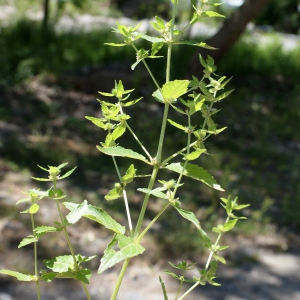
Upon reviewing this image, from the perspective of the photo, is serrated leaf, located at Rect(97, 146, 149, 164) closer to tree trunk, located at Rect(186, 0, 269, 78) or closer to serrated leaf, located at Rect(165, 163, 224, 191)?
serrated leaf, located at Rect(165, 163, 224, 191)

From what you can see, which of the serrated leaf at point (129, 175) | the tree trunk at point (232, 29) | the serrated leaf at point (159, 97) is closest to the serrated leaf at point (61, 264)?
the serrated leaf at point (129, 175)

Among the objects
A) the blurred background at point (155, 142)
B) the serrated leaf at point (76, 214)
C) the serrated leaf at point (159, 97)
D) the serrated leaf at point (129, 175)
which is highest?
the serrated leaf at point (159, 97)

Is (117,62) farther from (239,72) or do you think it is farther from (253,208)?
(253,208)

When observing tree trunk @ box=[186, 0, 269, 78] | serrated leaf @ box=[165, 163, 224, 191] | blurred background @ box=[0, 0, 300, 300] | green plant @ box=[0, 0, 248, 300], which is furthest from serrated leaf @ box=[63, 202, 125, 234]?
tree trunk @ box=[186, 0, 269, 78]

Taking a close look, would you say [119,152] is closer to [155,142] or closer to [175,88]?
[175,88]

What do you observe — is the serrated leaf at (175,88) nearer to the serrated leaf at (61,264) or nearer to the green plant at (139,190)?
the green plant at (139,190)

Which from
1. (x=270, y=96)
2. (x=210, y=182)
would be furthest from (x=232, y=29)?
(x=210, y=182)

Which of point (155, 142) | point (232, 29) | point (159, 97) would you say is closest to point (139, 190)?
point (159, 97)
